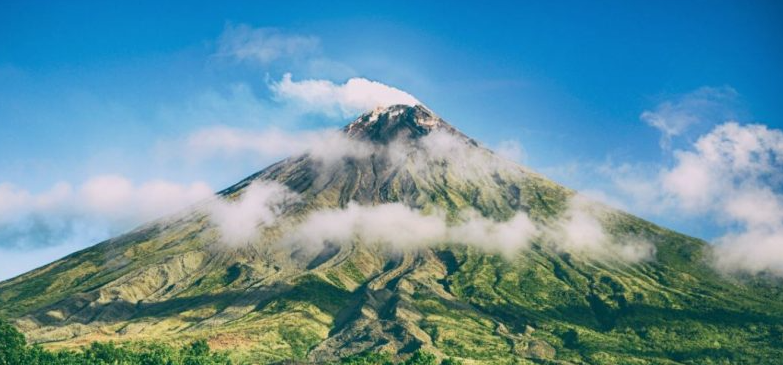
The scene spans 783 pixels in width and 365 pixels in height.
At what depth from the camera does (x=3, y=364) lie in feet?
650
